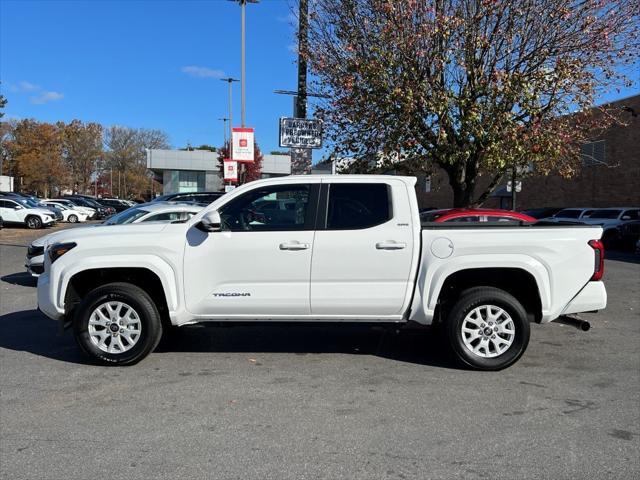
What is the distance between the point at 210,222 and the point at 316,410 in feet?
Result: 6.53

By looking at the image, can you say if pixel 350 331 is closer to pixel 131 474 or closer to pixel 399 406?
pixel 399 406

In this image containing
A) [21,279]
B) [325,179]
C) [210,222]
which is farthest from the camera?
[21,279]

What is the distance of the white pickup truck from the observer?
17.8 feet

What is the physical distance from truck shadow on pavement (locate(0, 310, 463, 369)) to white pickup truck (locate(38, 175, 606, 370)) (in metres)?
0.39

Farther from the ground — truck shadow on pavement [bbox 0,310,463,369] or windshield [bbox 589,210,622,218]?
windshield [bbox 589,210,622,218]

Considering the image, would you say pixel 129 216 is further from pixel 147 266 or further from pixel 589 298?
pixel 589 298

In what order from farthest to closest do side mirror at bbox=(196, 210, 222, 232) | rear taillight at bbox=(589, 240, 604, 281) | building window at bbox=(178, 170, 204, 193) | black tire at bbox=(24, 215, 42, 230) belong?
building window at bbox=(178, 170, 204, 193), black tire at bbox=(24, 215, 42, 230), rear taillight at bbox=(589, 240, 604, 281), side mirror at bbox=(196, 210, 222, 232)

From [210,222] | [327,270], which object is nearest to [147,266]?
[210,222]

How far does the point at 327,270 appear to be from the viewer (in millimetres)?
5418

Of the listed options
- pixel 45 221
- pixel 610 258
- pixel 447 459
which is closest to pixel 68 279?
pixel 447 459

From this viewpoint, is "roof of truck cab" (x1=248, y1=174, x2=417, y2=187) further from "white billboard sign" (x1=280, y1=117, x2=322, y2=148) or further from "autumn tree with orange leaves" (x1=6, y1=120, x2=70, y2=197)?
"autumn tree with orange leaves" (x1=6, y1=120, x2=70, y2=197)

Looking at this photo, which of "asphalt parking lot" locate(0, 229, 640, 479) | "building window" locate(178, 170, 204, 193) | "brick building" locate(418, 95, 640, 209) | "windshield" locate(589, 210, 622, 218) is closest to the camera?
"asphalt parking lot" locate(0, 229, 640, 479)

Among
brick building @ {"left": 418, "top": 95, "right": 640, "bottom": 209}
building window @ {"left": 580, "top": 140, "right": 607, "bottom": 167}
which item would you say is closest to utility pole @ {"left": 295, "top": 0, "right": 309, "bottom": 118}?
brick building @ {"left": 418, "top": 95, "right": 640, "bottom": 209}

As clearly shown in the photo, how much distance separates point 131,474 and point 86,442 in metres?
0.65
